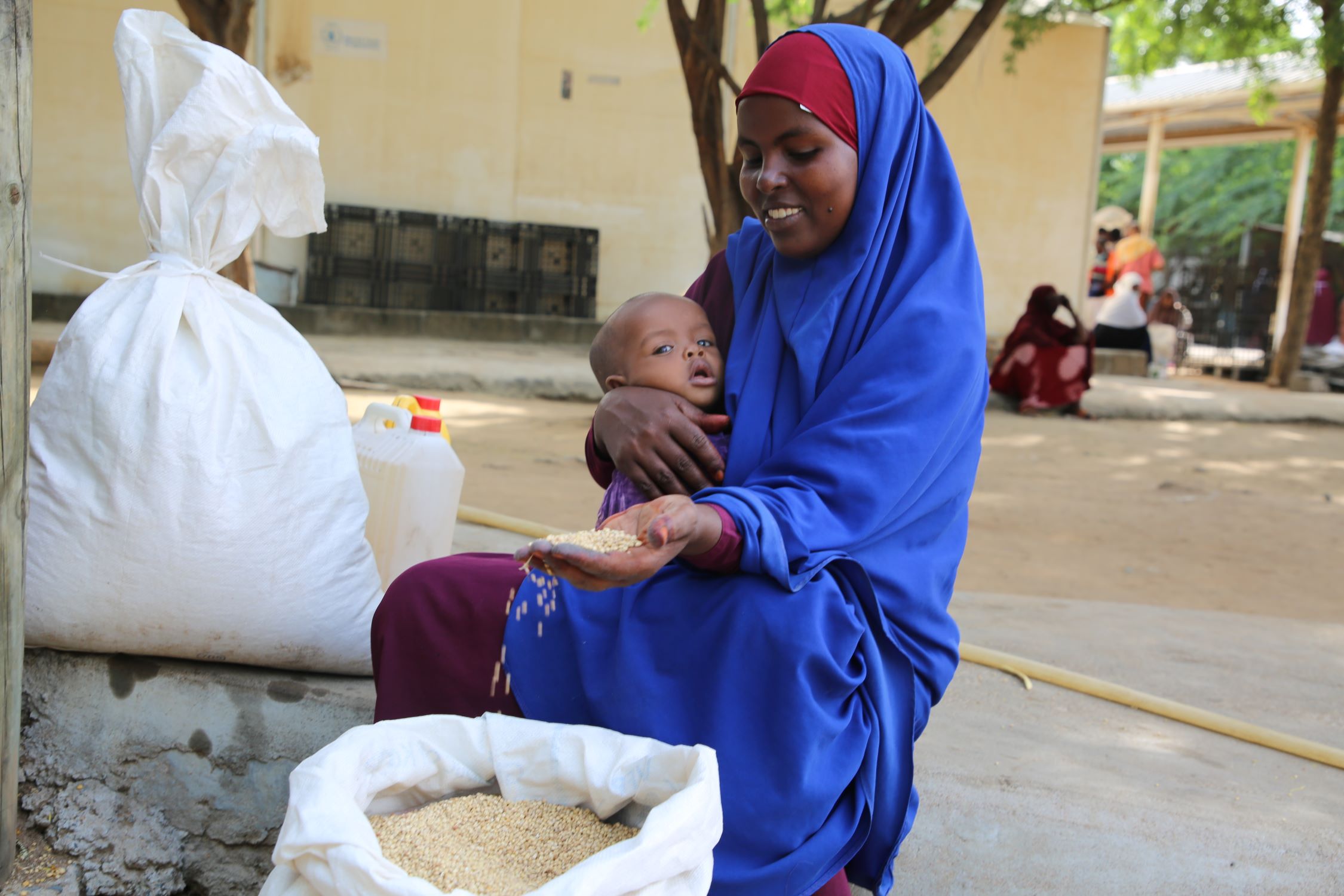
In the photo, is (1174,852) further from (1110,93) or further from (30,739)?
(1110,93)

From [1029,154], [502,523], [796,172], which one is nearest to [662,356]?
[796,172]

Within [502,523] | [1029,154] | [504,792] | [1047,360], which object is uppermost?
[1029,154]

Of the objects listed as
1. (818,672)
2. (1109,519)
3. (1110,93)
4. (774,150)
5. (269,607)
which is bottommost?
(1109,519)

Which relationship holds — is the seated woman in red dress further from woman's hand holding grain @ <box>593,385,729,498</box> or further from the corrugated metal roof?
woman's hand holding grain @ <box>593,385,729,498</box>

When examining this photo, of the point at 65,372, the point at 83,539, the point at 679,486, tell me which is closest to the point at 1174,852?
the point at 679,486

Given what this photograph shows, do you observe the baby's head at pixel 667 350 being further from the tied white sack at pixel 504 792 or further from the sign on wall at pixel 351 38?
the sign on wall at pixel 351 38

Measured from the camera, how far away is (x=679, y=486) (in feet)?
5.71

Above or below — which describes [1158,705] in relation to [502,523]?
below

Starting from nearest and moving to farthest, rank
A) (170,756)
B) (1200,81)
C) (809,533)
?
(809,533)
(170,756)
(1200,81)

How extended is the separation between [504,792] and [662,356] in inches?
27.9

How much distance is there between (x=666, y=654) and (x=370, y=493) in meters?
1.22

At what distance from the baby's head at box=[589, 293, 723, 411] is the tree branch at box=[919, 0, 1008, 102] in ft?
15.6

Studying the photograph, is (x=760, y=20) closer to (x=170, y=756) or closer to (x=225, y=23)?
(x=225, y=23)

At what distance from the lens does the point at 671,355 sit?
6.08 ft
